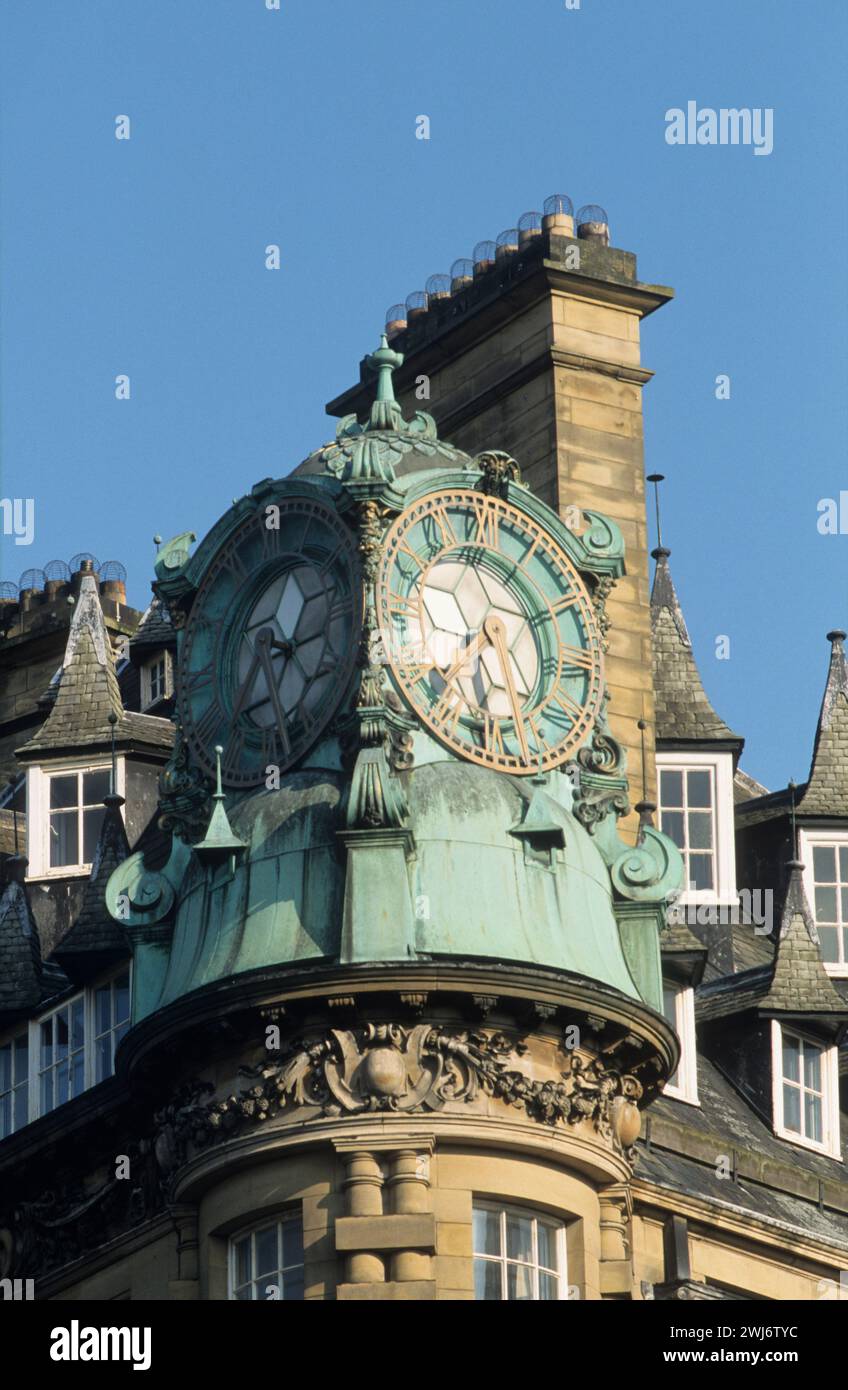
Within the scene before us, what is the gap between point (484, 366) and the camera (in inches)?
2431

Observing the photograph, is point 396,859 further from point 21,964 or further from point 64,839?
point 64,839

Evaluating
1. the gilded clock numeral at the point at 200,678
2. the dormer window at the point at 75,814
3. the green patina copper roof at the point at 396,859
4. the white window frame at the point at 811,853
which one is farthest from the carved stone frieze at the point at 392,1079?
the dormer window at the point at 75,814

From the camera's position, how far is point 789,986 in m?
57.1

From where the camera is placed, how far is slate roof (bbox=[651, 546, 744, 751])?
60.2 m

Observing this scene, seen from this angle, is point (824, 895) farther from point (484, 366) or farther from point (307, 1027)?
point (307, 1027)

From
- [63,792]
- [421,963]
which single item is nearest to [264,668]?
[421,963]

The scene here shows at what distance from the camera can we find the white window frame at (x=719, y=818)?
2361 inches

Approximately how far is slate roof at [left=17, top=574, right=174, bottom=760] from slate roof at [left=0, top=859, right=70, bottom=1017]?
301 centimetres

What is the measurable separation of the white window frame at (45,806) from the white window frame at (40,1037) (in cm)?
381

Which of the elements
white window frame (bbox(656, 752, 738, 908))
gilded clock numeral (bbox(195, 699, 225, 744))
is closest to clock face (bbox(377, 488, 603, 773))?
gilded clock numeral (bbox(195, 699, 225, 744))

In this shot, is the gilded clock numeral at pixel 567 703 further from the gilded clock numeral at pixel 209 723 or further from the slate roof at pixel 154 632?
the slate roof at pixel 154 632

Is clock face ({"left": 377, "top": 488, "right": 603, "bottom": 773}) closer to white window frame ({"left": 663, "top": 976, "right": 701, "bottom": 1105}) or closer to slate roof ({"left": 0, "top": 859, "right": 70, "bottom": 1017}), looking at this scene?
white window frame ({"left": 663, "top": 976, "right": 701, "bottom": 1105})
